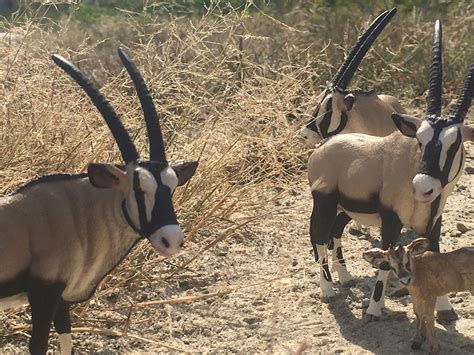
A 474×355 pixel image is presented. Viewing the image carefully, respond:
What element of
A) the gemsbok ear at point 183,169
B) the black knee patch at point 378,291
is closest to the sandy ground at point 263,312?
the black knee patch at point 378,291

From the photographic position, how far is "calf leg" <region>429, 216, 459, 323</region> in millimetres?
5801

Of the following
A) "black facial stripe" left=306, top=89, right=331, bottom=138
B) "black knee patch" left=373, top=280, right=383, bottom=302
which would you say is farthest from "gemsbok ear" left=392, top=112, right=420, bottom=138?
"black facial stripe" left=306, top=89, right=331, bottom=138

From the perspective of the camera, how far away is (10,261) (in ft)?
14.1

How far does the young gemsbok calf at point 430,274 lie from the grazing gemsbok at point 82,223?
4.89ft

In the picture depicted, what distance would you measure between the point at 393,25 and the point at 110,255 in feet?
27.8

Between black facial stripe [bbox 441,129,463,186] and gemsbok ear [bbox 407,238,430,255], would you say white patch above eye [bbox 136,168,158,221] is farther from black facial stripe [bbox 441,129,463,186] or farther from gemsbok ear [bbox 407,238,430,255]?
black facial stripe [bbox 441,129,463,186]

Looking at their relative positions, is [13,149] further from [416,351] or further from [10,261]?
[416,351]

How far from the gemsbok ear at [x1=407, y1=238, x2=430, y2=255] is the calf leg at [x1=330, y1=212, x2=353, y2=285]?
3.72ft

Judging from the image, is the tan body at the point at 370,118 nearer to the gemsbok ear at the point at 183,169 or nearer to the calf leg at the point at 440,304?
the calf leg at the point at 440,304

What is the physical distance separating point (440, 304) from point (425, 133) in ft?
4.00

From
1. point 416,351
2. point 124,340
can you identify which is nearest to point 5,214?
point 124,340

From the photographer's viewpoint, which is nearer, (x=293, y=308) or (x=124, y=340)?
(x=124, y=340)

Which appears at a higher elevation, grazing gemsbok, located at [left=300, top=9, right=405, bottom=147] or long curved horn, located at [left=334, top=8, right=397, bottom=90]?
long curved horn, located at [left=334, top=8, right=397, bottom=90]

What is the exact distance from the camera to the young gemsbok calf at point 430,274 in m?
5.32
